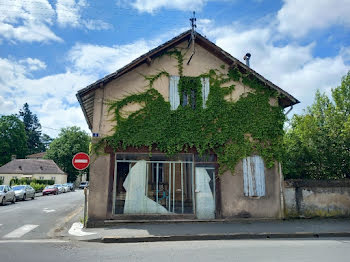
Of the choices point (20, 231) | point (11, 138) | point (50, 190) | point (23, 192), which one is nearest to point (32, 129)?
point (11, 138)

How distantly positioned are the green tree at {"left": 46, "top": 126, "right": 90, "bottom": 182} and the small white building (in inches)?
134

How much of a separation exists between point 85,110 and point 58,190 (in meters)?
26.3

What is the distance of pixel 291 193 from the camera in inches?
428

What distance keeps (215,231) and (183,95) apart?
5.87 m

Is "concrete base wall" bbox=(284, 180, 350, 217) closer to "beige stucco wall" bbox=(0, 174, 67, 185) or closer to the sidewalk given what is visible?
the sidewalk

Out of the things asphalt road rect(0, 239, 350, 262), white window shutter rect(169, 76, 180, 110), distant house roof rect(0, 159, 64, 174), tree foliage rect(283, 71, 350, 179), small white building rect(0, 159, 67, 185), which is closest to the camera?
asphalt road rect(0, 239, 350, 262)

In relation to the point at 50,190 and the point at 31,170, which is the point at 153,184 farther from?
the point at 31,170

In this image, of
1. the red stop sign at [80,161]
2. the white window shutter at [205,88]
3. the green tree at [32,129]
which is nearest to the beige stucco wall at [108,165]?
the white window shutter at [205,88]

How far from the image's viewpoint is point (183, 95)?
11.4 metres

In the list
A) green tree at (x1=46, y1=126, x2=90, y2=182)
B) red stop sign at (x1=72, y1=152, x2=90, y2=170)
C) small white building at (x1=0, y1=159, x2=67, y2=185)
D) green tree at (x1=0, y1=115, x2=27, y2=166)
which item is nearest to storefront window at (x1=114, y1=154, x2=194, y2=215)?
red stop sign at (x1=72, y1=152, x2=90, y2=170)

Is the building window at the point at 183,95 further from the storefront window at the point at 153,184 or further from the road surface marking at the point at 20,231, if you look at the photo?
the road surface marking at the point at 20,231

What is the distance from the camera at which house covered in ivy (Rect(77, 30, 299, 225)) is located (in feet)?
33.4

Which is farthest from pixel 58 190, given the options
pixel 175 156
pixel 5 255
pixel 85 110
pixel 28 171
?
pixel 5 255

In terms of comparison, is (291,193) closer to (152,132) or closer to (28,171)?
(152,132)
